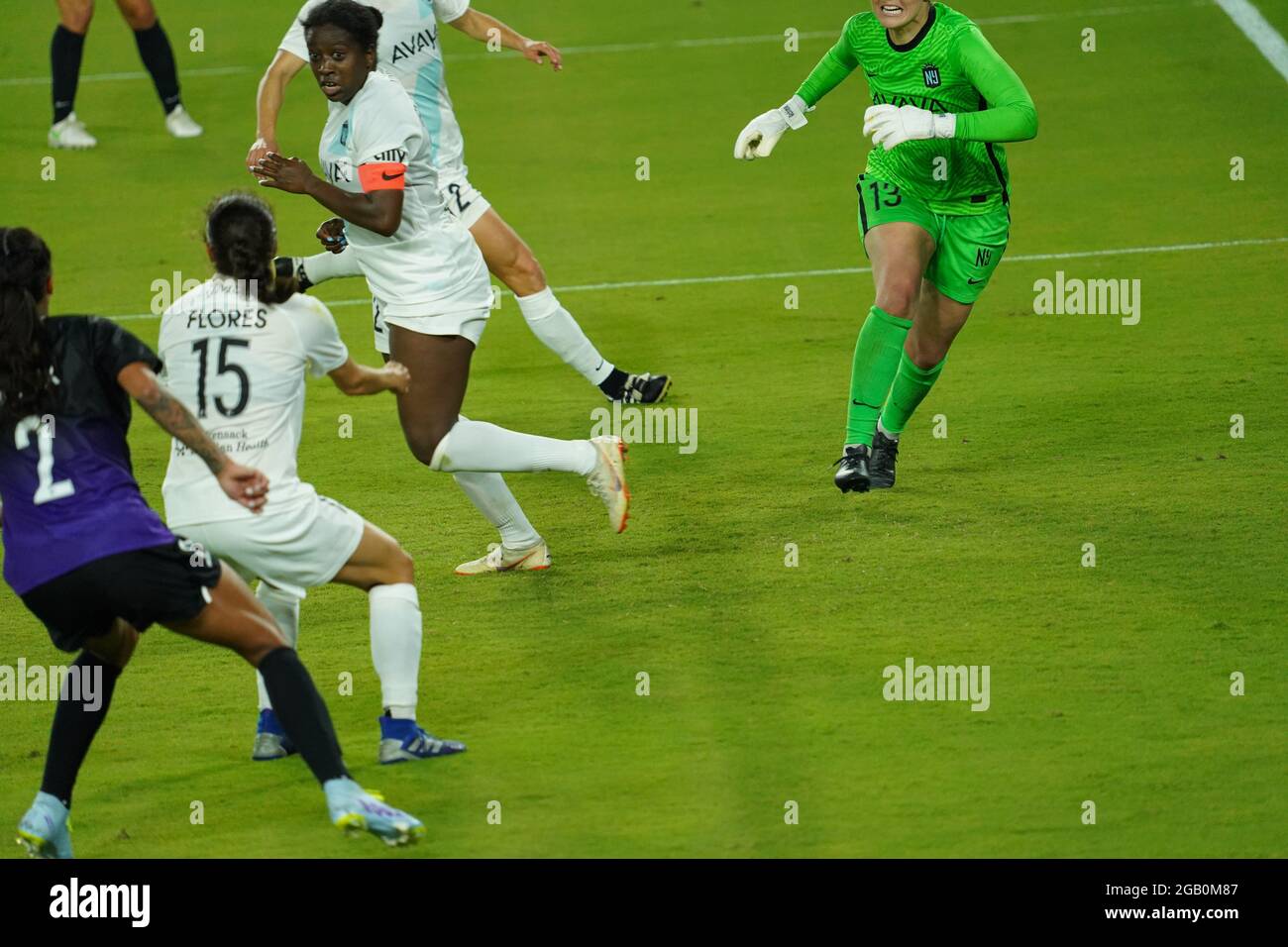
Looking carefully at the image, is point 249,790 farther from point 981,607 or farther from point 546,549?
point 981,607

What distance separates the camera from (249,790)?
16.9 ft

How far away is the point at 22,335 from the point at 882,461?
12.9 feet

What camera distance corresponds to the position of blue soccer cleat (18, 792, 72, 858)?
461 cm

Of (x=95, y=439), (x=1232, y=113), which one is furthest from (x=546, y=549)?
(x=1232, y=113)

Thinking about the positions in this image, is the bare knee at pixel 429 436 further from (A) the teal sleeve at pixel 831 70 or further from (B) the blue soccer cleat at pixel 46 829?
(A) the teal sleeve at pixel 831 70

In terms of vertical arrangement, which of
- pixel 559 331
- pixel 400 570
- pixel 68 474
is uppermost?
pixel 559 331

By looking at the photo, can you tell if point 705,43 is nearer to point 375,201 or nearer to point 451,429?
point 451,429

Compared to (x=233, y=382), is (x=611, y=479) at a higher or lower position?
higher

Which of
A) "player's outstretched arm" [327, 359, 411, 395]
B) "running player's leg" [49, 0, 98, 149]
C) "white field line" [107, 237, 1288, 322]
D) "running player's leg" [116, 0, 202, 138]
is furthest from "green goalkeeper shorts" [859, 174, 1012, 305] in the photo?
"running player's leg" [49, 0, 98, 149]

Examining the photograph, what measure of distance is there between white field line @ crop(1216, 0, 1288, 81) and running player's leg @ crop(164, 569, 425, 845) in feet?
35.8

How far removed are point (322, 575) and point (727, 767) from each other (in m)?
1.26

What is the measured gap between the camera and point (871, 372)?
7117 millimetres

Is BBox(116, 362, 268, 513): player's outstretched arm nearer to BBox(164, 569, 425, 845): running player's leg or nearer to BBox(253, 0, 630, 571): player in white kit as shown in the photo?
BBox(164, 569, 425, 845): running player's leg

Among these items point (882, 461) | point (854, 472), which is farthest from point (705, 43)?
point (854, 472)
